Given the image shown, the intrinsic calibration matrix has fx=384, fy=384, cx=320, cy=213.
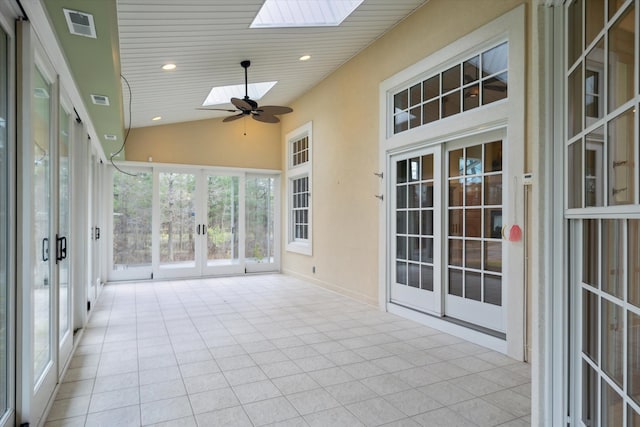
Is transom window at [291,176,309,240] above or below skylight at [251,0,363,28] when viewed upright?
below

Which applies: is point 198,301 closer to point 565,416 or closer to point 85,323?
point 85,323

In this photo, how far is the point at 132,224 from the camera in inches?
293

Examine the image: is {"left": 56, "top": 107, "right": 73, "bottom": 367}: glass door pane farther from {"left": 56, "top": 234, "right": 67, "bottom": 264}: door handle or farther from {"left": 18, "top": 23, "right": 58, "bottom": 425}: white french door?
{"left": 18, "top": 23, "right": 58, "bottom": 425}: white french door

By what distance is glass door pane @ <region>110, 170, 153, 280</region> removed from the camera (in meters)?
7.36

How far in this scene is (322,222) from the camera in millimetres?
6820

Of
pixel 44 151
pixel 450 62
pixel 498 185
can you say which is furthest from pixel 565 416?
pixel 450 62

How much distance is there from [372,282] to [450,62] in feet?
9.73

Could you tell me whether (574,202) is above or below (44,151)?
below

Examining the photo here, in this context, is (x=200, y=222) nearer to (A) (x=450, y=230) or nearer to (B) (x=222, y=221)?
(B) (x=222, y=221)

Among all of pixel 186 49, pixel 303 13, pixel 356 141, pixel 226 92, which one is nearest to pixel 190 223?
pixel 226 92

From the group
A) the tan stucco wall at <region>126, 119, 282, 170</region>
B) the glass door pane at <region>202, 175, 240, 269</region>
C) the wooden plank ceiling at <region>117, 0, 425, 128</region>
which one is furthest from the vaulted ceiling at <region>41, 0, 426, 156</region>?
the glass door pane at <region>202, 175, 240, 269</region>

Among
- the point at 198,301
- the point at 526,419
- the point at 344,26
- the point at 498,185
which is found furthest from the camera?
the point at 198,301

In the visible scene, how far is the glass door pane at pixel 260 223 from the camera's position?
844 cm

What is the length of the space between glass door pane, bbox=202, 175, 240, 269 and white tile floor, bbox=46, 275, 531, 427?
304 centimetres
